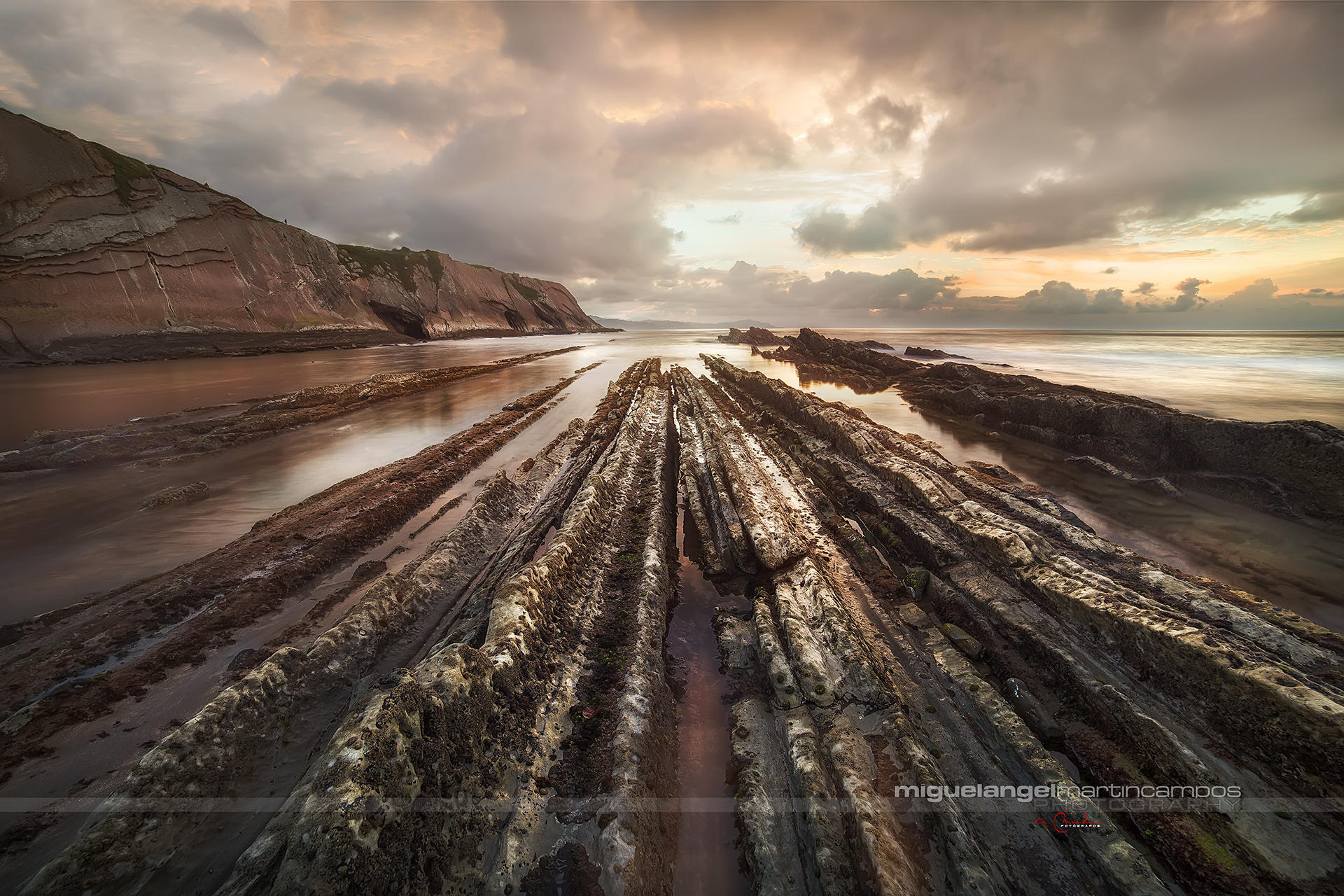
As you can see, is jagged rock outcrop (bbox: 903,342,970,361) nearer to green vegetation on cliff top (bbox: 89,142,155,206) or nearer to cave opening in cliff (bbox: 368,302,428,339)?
cave opening in cliff (bbox: 368,302,428,339)

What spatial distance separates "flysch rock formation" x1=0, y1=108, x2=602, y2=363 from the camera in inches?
1113

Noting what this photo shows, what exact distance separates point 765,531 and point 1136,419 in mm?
11055

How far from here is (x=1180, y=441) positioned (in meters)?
9.65

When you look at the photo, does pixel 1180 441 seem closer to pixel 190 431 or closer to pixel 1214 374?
pixel 190 431

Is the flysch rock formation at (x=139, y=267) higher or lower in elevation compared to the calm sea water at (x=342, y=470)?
higher

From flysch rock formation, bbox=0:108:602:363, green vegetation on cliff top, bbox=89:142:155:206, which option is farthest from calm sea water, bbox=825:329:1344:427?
green vegetation on cliff top, bbox=89:142:155:206

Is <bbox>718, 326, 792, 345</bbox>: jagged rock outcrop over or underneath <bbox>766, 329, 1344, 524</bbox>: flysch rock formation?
over

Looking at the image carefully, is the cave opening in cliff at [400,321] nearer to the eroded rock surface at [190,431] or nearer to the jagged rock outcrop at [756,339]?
the eroded rock surface at [190,431]

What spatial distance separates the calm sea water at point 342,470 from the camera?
600cm

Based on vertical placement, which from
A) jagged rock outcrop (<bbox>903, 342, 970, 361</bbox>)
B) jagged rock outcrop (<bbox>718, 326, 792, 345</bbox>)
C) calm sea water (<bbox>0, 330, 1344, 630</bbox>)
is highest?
jagged rock outcrop (<bbox>718, 326, 792, 345</bbox>)

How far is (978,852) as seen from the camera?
2.68 meters
